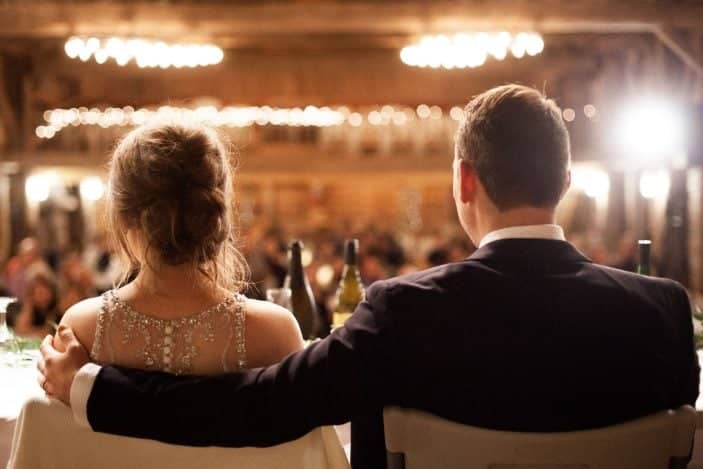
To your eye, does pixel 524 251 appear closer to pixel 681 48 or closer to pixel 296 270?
pixel 296 270

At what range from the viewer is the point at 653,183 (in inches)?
492

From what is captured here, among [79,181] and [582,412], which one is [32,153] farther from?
[582,412]

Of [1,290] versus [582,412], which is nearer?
[582,412]

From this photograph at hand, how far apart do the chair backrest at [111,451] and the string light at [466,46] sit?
644 centimetres

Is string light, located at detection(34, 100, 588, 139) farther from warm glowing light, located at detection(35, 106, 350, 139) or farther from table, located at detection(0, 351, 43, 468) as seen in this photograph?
table, located at detection(0, 351, 43, 468)

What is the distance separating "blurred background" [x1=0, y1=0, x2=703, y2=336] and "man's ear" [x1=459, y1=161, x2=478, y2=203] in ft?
16.2

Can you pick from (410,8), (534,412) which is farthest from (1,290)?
(534,412)

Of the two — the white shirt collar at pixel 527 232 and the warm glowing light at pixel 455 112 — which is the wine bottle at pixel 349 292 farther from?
the warm glowing light at pixel 455 112

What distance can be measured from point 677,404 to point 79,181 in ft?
53.8

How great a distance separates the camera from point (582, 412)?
130 centimetres

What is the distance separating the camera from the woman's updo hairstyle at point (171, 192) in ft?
4.93

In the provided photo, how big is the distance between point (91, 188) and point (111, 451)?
1539cm

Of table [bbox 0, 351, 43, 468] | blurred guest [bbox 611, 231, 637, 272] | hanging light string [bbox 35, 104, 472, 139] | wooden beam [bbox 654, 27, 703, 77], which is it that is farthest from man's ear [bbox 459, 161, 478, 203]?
hanging light string [bbox 35, 104, 472, 139]

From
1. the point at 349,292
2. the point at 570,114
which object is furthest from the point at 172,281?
the point at 570,114
